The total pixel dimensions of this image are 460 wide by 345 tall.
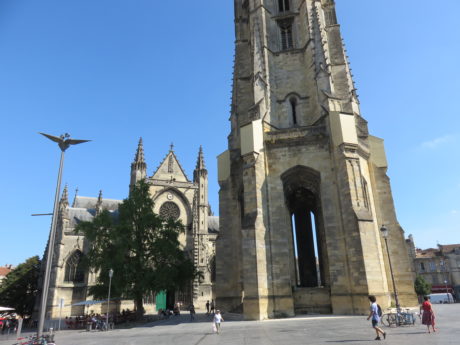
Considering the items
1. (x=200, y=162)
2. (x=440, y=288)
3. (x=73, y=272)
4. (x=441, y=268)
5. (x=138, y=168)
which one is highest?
(x=200, y=162)

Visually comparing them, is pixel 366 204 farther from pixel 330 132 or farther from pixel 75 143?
pixel 75 143

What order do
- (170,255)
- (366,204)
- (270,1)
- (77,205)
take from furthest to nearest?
1. (77,205)
2. (270,1)
3. (170,255)
4. (366,204)

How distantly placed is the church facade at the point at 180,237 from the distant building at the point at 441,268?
31459mm

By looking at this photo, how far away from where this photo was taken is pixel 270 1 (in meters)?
24.7

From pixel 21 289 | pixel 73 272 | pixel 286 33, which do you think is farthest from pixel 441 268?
pixel 21 289

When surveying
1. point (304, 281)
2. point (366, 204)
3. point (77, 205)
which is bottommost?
point (304, 281)

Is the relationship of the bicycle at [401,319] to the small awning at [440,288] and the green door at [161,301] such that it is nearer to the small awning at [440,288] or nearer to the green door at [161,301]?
the green door at [161,301]

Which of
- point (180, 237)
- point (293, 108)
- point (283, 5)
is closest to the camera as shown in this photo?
point (293, 108)

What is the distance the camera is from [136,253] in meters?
19.6

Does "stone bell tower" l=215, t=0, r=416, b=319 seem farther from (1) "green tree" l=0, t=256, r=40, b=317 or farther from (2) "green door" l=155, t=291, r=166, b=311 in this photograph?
(1) "green tree" l=0, t=256, r=40, b=317

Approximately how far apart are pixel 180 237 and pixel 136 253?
18.3 meters

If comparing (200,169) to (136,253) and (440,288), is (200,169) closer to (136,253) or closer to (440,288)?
(136,253)

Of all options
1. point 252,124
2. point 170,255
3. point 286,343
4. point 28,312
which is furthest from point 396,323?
point 28,312

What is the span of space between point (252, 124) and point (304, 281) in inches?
431
